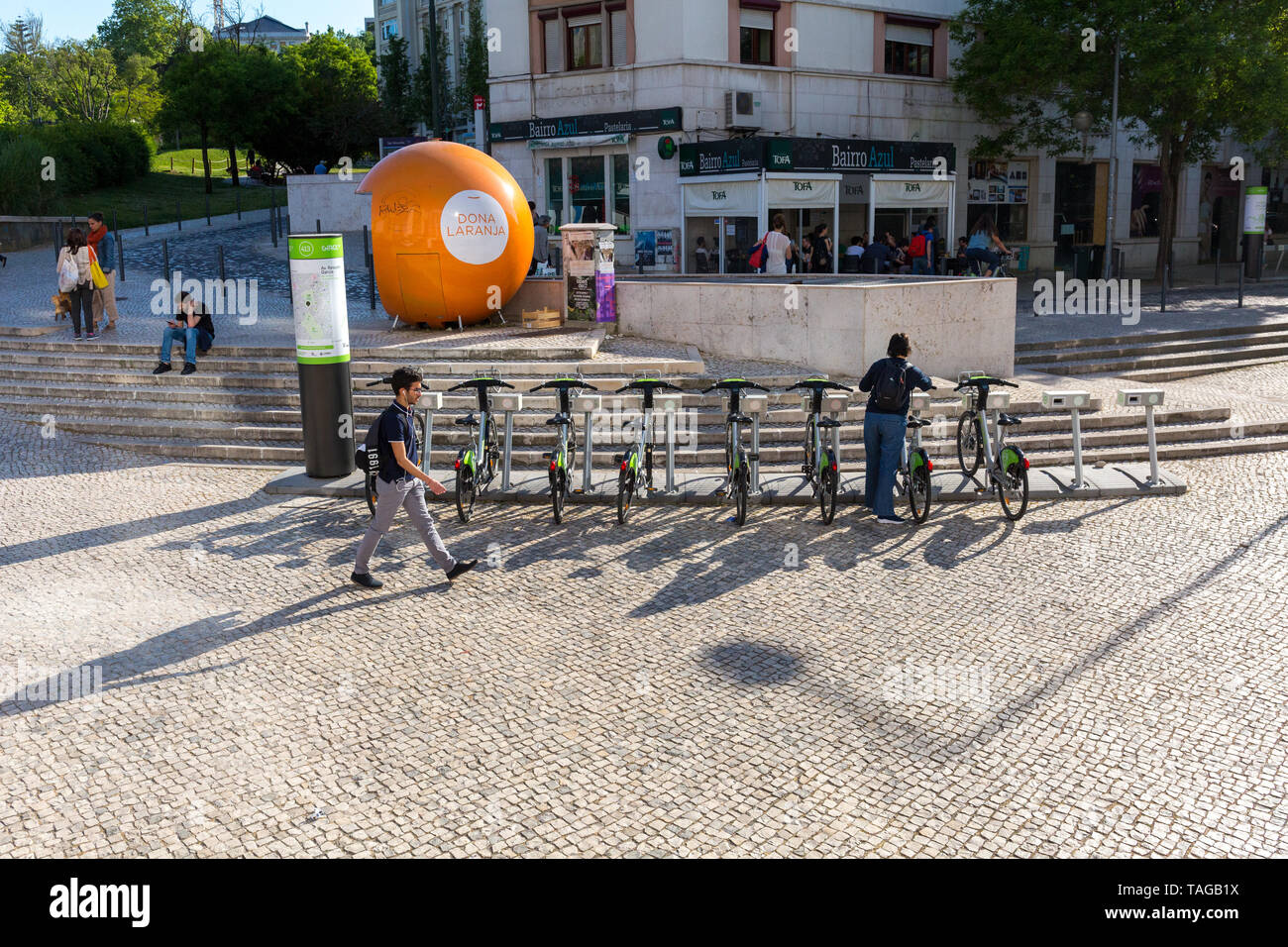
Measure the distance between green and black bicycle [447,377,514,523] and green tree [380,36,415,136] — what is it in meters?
45.7

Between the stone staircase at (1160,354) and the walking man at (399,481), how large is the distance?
39.8ft

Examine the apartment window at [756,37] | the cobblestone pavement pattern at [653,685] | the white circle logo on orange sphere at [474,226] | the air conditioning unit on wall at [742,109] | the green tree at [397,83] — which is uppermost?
the green tree at [397,83]

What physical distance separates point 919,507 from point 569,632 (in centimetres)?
448

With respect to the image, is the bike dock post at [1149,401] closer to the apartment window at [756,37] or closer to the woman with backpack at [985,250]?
the woman with backpack at [985,250]

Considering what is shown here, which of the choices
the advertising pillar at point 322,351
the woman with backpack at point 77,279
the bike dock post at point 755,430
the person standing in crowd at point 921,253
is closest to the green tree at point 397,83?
the person standing in crowd at point 921,253

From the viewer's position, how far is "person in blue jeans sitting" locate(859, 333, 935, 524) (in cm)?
1073

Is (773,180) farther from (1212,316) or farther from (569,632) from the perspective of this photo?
(569,632)

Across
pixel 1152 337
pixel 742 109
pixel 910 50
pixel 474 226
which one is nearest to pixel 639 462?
pixel 474 226

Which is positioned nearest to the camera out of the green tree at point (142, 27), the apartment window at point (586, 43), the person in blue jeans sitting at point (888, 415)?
the person in blue jeans sitting at point (888, 415)

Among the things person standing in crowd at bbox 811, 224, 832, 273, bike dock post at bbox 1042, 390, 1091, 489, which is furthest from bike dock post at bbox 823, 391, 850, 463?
person standing in crowd at bbox 811, 224, 832, 273

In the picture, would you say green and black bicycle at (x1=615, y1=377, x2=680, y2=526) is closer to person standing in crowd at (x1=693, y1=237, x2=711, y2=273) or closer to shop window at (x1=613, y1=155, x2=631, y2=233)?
person standing in crowd at (x1=693, y1=237, x2=711, y2=273)

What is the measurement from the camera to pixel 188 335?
15.5 m

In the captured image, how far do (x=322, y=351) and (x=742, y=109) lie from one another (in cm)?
2070

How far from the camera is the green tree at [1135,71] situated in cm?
2631
